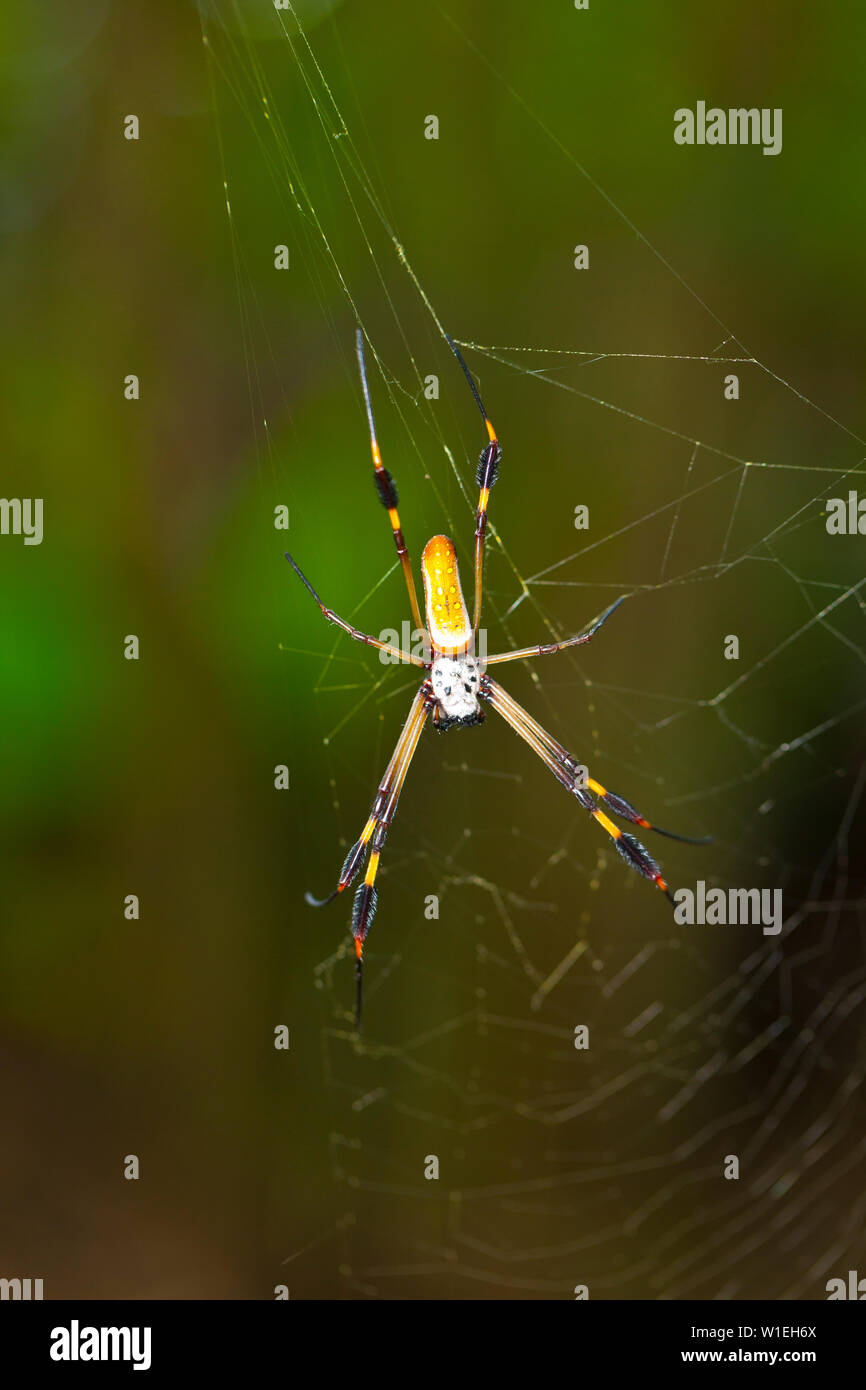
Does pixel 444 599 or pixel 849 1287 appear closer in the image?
pixel 444 599

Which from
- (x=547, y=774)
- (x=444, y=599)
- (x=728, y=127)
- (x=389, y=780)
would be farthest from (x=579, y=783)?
(x=728, y=127)

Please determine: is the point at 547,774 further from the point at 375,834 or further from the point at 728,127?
the point at 728,127

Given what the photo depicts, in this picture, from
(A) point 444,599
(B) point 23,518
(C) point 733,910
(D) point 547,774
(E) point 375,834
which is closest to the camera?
(A) point 444,599

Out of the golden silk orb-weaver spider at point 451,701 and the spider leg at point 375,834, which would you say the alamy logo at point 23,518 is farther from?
the spider leg at point 375,834

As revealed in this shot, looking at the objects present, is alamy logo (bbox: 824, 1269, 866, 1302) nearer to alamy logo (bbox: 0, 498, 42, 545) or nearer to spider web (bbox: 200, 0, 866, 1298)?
spider web (bbox: 200, 0, 866, 1298)

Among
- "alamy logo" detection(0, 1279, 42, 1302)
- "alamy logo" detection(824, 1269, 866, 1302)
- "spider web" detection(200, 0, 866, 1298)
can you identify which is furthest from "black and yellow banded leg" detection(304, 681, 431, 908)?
"alamy logo" detection(824, 1269, 866, 1302)

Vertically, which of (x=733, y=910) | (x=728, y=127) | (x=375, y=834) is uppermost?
(x=728, y=127)

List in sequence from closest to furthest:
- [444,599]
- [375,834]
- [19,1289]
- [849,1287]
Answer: [444,599] → [375,834] → [849,1287] → [19,1289]

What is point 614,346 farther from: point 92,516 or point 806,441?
point 92,516
